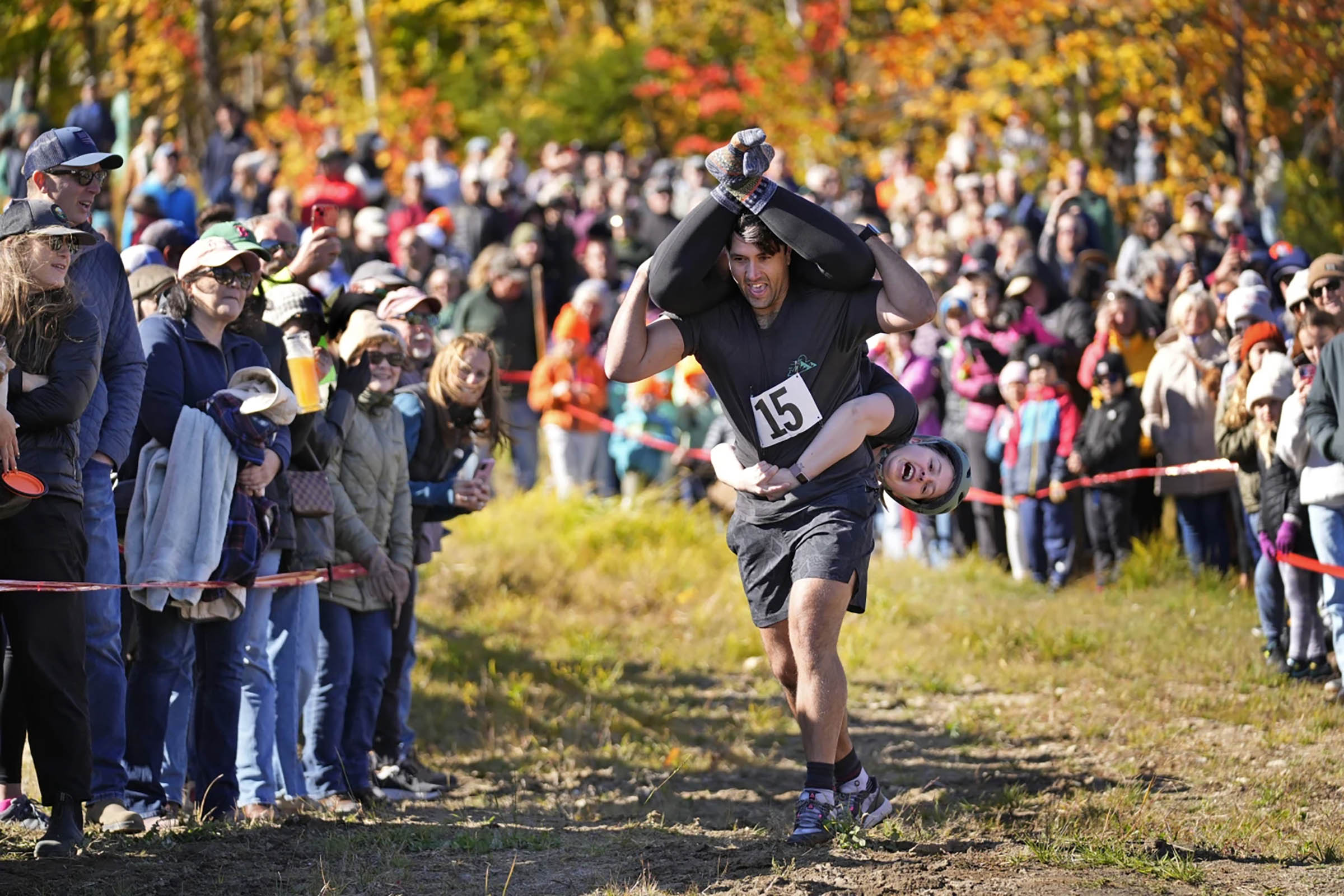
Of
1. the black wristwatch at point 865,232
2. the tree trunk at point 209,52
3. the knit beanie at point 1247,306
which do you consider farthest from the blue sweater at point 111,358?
the tree trunk at point 209,52

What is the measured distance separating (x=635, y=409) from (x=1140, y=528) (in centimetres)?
410

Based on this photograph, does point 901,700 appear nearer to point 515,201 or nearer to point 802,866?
point 802,866

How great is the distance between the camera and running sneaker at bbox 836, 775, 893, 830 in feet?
20.0

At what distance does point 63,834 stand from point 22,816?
0.55m

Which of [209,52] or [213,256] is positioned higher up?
[209,52]

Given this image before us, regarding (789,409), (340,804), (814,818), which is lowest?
(340,804)

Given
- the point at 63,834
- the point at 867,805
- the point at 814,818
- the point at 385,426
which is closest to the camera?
the point at 63,834

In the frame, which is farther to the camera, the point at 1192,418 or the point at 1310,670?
the point at 1192,418

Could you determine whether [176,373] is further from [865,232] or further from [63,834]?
[865,232]

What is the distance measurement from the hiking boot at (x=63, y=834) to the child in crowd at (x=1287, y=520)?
6070 mm

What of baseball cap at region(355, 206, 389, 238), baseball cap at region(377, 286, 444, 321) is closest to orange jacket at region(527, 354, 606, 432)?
baseball cap at region(355, 206, 389, 238)

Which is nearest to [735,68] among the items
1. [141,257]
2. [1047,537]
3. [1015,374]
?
[1015,374]

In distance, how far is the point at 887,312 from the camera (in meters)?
5.92

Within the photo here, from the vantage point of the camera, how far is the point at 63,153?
6.27m
